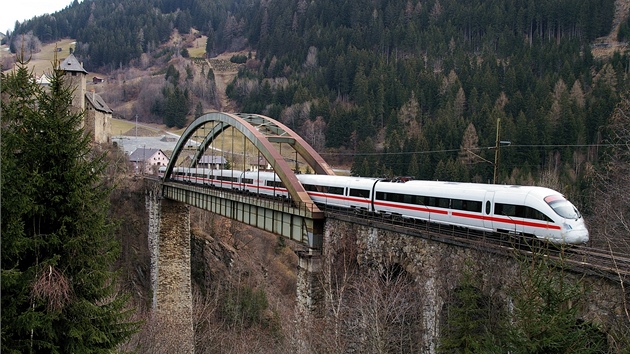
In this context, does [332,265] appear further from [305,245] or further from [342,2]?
[342,2]

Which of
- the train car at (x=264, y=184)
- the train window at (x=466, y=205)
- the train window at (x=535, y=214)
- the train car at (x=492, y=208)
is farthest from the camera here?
the train car at (x=264, y=184)

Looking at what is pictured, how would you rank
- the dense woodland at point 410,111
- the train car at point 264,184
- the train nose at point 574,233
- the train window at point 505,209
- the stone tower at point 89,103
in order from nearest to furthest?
the dense woodland at point 410,111 → the train nose at point 574,233 → the train window at point 505,209 → the train car at point 264,184 → the stone tower at point 89,103

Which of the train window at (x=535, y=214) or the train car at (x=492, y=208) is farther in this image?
the train window at (x=535, y=214)

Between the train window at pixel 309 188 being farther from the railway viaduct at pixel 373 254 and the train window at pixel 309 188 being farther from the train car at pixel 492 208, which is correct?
the train car at pixel 492 208

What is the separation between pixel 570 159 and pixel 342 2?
10722 centimetres

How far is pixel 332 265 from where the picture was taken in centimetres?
1980

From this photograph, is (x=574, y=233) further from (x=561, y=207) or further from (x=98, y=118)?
(x=98, y=118)

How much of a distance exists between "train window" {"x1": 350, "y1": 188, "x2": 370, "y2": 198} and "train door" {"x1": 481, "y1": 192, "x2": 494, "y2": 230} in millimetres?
5999

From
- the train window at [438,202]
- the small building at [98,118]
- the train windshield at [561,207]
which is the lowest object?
the train window at [438,202]

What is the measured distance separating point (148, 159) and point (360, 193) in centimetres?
6147

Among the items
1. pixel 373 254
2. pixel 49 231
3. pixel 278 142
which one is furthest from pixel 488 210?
pixel 278 142

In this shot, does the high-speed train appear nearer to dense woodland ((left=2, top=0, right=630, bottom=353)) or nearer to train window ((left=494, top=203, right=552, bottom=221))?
train window ((left=494, top=203, right=552, bottom=221))

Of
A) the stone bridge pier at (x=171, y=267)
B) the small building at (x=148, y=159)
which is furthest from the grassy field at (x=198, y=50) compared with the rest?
the stone bridge pier at (x=171, y=267)

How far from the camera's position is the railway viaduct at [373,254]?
35.8 ft
